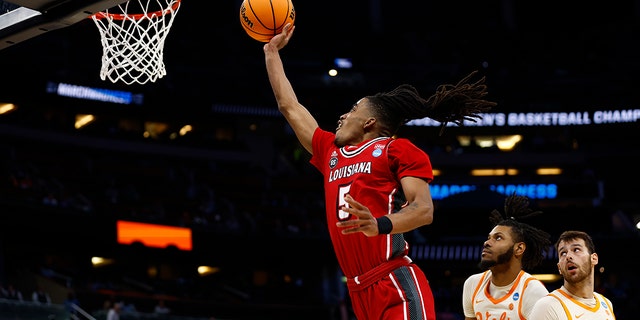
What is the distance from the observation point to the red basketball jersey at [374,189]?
3.84m

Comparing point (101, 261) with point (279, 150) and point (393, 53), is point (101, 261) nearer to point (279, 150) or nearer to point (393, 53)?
point (279, 150)

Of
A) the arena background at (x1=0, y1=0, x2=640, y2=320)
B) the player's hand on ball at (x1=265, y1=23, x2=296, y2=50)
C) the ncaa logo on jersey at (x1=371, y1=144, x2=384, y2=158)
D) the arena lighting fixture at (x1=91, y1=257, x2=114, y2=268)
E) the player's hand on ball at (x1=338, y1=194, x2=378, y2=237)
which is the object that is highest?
the arena background at (x1=0, y1=0, x2=640, y2=320)

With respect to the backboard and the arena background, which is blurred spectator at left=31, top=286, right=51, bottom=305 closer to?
the arena background

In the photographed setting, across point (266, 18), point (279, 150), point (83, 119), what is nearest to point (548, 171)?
point (279, 150)

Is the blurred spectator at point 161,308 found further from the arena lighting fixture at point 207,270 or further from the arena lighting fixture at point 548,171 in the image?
the arena lighting fixture at point 548,171

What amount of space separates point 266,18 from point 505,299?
2522 millimetres

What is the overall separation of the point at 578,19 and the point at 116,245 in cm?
2073

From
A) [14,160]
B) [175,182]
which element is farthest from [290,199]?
[14,160]

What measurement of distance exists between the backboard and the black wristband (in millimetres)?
2252

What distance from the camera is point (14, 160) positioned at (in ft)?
77.0

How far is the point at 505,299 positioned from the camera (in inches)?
228

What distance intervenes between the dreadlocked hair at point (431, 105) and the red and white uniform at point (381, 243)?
23 cm

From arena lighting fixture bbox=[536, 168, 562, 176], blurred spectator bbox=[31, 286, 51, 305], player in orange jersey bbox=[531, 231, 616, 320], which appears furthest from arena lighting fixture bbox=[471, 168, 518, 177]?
player in orange jersey bbox=[531, 231, 616, 320]

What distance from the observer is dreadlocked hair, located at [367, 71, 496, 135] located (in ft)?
13.8
